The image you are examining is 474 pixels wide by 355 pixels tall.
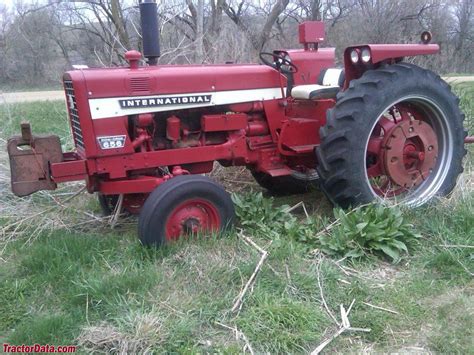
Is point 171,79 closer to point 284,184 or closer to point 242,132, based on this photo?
point 242,132

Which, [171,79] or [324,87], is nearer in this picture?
[171,79]

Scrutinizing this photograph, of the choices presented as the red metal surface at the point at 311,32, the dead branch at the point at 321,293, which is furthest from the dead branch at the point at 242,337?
the red metal surface at the point at 311,32

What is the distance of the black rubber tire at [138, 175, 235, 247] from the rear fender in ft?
5.15

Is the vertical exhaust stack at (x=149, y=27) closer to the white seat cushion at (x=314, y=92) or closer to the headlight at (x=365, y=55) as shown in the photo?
the white seat cushion at (x=314, y=92)

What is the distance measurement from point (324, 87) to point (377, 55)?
499 mm

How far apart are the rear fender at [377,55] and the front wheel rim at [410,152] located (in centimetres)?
36

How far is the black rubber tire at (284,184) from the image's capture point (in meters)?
5.40

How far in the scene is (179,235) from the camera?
3840mm

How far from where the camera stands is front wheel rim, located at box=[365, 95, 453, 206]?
14.8ft

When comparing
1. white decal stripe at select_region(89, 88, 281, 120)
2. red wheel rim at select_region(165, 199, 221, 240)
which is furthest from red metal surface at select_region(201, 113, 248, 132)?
red wheel rim at select_region(165, 199, 221, 240)

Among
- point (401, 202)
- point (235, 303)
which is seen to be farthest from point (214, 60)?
point (235, 303)

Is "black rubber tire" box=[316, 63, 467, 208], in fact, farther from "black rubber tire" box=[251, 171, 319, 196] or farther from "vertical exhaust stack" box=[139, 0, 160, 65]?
"vertical exhaust stack" box=[139, 0, 160, 65]

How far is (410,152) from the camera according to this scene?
183 inches

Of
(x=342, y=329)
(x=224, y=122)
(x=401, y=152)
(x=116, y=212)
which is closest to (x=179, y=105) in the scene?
(x=224, y=122)
